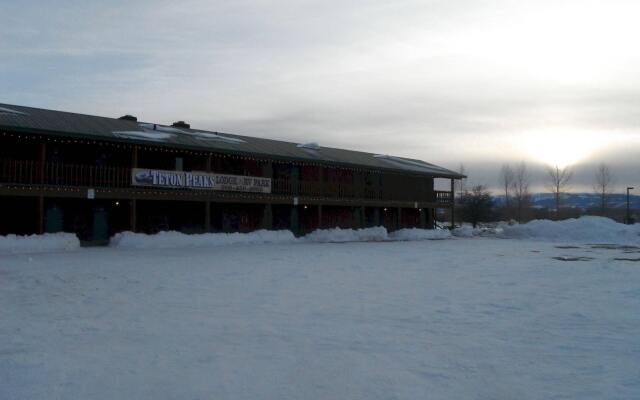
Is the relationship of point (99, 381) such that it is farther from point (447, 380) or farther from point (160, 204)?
point (160, 204)

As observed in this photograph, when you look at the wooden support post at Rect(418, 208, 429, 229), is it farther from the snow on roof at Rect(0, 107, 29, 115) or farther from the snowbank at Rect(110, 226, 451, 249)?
the snow on roof at Rect(0, 107, 29, 115)

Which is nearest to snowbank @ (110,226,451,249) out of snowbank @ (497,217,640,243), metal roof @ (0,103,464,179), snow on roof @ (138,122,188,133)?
metal roof @ (0,103,464,179)

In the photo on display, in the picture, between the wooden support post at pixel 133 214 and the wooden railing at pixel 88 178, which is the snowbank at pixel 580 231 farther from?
the wooden support post at pixel 133 214

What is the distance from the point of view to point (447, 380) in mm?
6637

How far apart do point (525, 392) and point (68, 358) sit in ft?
17.7

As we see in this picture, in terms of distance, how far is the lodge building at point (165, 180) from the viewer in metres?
25.6

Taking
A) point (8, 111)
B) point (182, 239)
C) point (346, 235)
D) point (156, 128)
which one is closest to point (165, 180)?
point (182, 239)

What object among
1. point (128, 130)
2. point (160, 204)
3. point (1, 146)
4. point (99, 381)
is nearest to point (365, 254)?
point (160, 204)

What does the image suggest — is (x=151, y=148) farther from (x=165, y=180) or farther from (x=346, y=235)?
(x=346, y=235)

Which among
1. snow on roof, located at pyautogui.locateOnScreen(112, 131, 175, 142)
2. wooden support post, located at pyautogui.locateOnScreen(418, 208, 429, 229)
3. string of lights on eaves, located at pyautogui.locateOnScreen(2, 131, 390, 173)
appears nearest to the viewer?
string of lights on eaves, located at pyautogui.locateOnScreen(2, 131, 390, 173)

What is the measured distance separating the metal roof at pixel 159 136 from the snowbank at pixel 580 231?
28.4 ft

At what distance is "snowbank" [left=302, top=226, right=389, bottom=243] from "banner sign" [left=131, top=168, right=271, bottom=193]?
13.7 feet

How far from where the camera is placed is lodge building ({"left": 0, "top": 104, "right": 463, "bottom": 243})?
84.0 ft

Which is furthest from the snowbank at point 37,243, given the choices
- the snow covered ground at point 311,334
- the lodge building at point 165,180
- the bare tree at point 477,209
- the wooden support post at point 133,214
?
the bare tree at point 477,209
